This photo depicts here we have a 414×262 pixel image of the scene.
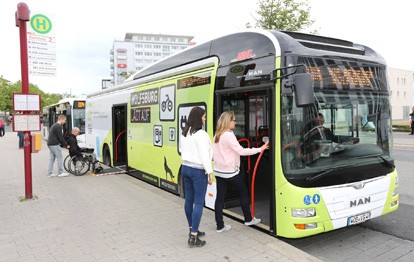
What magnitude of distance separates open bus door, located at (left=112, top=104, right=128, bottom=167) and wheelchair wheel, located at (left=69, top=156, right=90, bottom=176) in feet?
3.06

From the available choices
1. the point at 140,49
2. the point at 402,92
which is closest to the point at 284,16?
the point at 402,92

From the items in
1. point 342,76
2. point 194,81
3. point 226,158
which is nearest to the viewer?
point 342,76

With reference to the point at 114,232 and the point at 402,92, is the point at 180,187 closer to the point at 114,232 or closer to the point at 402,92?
the point at 114,232

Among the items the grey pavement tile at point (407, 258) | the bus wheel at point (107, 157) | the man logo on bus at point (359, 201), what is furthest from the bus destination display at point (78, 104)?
the grey pavement tile at point (407, 258)

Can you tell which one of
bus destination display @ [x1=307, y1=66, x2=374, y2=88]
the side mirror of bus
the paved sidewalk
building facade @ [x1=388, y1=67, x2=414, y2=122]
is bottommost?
the paved sidewalk

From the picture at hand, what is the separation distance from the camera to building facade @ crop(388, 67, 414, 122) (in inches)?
2537

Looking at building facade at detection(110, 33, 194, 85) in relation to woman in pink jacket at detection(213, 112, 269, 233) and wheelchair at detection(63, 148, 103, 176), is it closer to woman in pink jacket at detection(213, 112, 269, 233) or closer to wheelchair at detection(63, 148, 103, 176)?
wheelchair at detection(63, 148, 103, 176)

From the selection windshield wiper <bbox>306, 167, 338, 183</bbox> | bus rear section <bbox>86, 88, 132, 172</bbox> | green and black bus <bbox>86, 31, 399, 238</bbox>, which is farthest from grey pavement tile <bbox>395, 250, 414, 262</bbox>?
bus rear section <bbox>86, 88, 132, 172</bbox>

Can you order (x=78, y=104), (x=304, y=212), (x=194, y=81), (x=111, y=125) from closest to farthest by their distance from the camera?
(x=304, y=212) → (x=194, y=81) → (x=111, y=125) → (x=78, y=104)

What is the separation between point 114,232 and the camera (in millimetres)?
4848

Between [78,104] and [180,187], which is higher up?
[78,104]

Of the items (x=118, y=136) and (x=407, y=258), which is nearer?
(x=407, y=258)

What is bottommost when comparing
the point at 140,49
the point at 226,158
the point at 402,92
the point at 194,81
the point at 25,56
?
the point at 226,158

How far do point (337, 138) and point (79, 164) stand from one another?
7.95 metres
